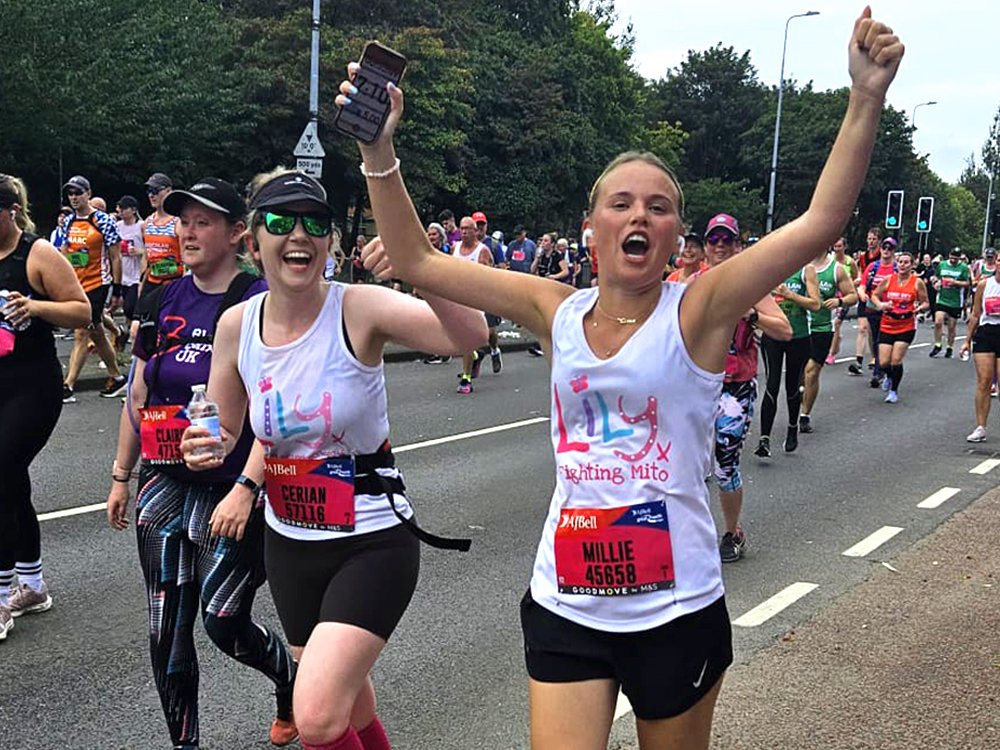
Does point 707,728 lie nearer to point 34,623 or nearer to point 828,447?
point 34,623

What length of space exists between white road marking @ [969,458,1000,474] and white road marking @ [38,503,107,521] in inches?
279

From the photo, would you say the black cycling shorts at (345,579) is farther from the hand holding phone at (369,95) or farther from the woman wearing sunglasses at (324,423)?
the hand holding phone at (369,95)

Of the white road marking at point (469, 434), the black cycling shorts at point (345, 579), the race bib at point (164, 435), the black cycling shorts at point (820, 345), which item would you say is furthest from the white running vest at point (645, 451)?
the black cycling shorts at point (820, 345)

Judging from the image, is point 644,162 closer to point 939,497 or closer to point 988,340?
point 939,497

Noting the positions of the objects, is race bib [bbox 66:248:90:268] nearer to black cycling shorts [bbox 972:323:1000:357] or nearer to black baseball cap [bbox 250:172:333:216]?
black cycling shorts [bbox 972:323:1000:357]

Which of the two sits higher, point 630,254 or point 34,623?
point 630,254

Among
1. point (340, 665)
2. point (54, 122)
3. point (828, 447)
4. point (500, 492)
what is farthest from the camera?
point (54, 122)

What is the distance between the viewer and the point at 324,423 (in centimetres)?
310

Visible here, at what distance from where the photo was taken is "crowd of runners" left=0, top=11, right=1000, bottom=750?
2.51 metres

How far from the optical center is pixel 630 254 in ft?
8.48

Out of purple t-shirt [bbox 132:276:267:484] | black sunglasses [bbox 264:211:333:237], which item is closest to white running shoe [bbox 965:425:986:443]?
purple t-shirt [bbox 132:276:267:484]

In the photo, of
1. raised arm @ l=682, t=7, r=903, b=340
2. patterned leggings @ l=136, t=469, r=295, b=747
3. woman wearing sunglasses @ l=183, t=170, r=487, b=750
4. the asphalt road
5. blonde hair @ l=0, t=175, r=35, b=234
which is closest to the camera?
raised arm @ l=682, t=7, r=903, b=340

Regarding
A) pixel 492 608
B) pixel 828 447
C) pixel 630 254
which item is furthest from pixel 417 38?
pixel 630 254

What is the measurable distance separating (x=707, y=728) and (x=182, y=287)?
2348 millimetres
